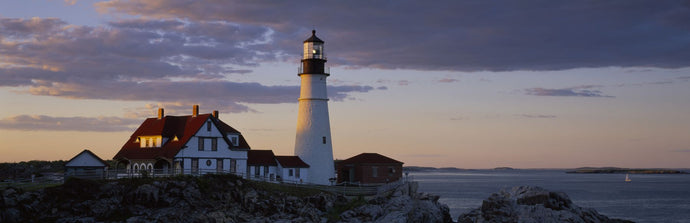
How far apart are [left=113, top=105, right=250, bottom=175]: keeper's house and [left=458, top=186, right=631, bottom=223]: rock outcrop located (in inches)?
846

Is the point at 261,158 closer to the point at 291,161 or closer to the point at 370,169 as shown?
the point at 291,161

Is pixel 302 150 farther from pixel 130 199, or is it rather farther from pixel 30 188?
pixel 30 188

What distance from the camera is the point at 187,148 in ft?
165

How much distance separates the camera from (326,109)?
2233 inches

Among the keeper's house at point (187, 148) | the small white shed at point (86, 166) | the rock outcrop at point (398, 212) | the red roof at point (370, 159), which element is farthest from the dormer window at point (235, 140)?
the rock outcrop at point (398, 212)

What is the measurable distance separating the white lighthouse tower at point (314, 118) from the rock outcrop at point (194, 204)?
26.4ft

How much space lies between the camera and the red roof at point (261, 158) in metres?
55.1

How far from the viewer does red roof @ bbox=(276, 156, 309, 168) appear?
55469mm

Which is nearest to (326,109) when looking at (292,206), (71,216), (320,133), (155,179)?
(320,133)

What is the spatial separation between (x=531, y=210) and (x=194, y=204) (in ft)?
66.0

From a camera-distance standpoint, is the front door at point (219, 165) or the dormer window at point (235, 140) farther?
the dormer window at point (235, 140)

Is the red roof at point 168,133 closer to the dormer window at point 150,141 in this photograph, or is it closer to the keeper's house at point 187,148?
the keeper's house at point 187,148

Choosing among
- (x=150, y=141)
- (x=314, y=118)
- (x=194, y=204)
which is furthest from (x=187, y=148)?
(x=314, y=118)

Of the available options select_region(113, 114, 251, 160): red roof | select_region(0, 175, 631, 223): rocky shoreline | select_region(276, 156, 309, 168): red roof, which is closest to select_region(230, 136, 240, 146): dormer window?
select_region(113, 114, 251, 160): red roof
